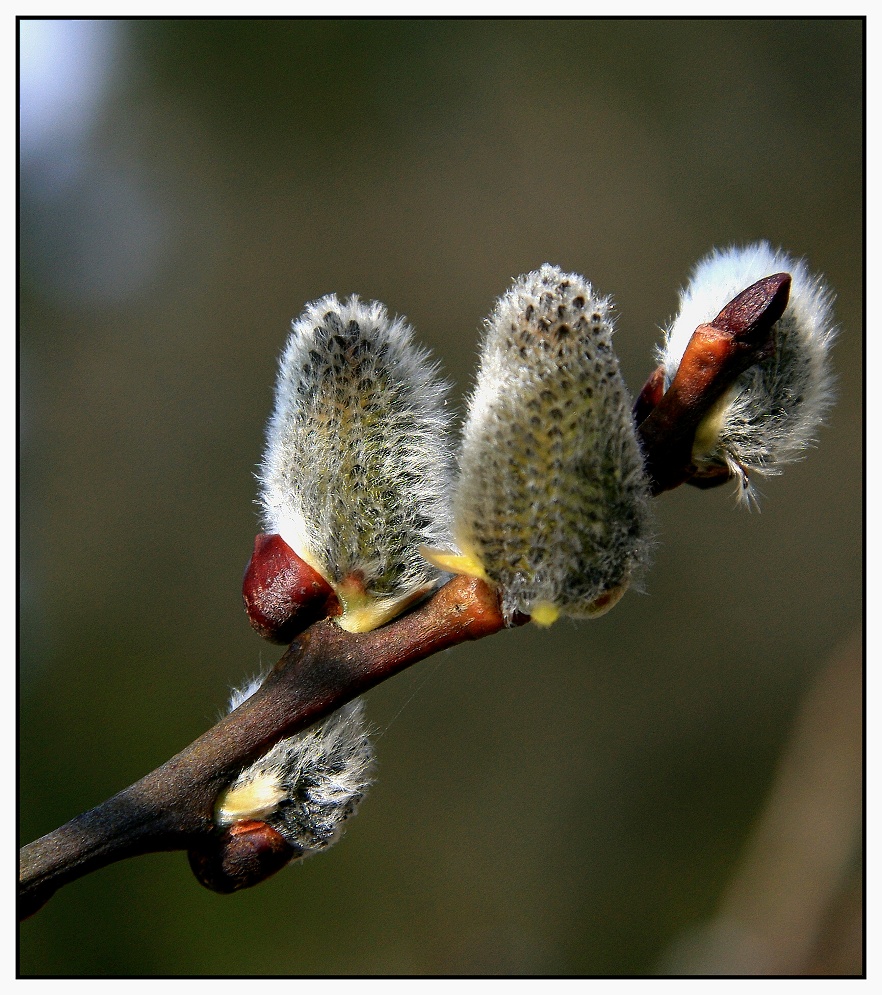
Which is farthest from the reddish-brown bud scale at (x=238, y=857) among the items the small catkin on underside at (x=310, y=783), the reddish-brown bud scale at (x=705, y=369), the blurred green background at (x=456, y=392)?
the blurred green background at (x=456, y=392)

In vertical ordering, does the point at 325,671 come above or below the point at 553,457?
below

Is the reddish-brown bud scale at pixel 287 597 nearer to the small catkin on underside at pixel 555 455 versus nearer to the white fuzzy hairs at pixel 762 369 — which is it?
the small catkin on underside at pixel 555 455

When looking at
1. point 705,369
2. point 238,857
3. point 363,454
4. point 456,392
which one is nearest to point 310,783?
point 238,857

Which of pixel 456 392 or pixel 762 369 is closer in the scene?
pixel 762 369

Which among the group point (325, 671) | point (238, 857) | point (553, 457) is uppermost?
point (553, 457)

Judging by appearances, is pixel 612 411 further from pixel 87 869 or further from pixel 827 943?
pixel 827 943

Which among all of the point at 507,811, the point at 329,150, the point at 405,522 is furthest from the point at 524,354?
the point at 329,150

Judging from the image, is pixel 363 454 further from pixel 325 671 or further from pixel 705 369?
pixel 705 369
